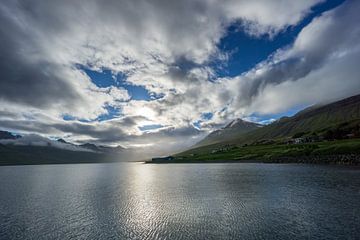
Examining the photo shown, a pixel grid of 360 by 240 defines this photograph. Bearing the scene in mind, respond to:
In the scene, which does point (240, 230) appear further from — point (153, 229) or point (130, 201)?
point (130, 201)

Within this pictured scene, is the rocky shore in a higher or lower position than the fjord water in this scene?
higher

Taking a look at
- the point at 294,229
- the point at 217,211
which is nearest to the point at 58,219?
the point at 217,211

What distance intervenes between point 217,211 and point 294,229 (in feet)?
41.8

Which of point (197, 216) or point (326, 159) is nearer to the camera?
point (197, 216)

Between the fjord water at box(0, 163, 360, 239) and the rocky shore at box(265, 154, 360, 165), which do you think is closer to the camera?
the fjord water at box(0, 163, 360, 239)

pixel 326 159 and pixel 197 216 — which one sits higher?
pixel 326 159

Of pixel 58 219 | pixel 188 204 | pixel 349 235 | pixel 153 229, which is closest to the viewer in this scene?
pixel 349 235

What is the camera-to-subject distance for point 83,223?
35938 mm

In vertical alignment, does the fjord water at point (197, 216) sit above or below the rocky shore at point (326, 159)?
below

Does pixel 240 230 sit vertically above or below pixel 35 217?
below

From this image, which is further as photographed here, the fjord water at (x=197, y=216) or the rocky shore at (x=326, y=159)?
the rocky shore at (x=326, y=159)

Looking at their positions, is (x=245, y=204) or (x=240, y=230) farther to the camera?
(x=245, y=204)

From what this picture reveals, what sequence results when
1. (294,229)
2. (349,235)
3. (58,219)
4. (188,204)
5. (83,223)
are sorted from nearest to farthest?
(349,235)
(294,229)
(83,223)
(58,219)
(188,204)

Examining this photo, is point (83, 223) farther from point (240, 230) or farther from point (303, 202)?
point (303, 202)
